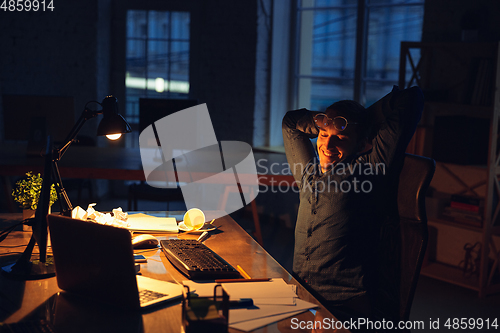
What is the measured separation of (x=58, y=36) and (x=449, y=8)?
3.64 m

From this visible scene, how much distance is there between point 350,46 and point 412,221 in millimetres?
3295

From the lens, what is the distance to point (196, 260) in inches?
63.6

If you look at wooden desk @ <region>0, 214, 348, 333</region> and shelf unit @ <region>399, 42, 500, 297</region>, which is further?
shelf unit @ <region>399, 42, 500, 297</region>

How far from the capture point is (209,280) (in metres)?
1.50

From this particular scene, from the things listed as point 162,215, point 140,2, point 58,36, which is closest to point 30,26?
point 58,36

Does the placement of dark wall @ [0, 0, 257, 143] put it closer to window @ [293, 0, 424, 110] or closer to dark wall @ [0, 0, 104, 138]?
dark wall @ [0, 0, 104, 138]

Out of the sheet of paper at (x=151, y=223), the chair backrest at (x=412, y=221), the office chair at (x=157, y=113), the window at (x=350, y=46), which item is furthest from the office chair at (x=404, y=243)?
the window at (x=350, y=46)

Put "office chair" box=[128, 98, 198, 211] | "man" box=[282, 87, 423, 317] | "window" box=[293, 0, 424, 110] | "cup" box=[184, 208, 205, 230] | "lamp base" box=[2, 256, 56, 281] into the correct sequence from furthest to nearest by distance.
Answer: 1. "window" box=[293, 0, 424, 110]
2. "office chair" box=[128, 98, 198, 211]
3. "cup" box=[184, 208, 205, 230]
4. "man" box=[282, 87, 423, 317]
5. "lamp base" box=[2, 256, 56, 281]

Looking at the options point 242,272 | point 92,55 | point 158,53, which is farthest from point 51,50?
point 242,272

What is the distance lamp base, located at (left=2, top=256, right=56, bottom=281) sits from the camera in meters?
1.51

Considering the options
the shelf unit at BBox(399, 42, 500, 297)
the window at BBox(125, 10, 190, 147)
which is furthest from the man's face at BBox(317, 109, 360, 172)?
the window at BBox(125, 10, 190, 147)

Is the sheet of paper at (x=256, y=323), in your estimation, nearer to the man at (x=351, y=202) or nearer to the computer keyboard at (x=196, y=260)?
the computer keyboard at (x=196, y=260)

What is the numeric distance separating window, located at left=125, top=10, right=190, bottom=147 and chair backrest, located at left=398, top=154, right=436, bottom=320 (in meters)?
3.84

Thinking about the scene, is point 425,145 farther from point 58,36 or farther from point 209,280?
point 58,36
